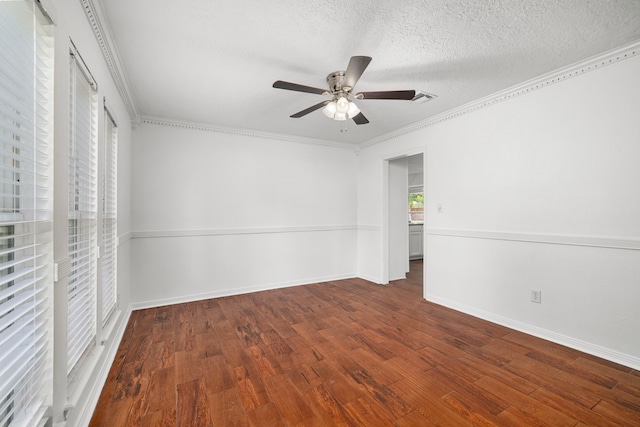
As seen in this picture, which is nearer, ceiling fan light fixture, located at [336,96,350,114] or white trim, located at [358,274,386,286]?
ceiling fan light fixture, located at [336,96,350,114]

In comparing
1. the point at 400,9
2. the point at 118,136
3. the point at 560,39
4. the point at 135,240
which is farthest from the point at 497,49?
the point at 135,240

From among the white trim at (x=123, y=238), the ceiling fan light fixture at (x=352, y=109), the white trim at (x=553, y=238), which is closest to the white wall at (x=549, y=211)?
the white trim at (x=553, y=238)

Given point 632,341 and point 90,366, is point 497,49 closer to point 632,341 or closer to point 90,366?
point 632,341

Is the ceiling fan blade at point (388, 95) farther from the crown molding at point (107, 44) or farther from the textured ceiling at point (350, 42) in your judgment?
the crown molding at point (107, 44)

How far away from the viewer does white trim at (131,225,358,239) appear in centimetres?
355

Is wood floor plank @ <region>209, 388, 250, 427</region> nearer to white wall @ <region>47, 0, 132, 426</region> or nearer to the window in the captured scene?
white wall @ <region>47, 0, 132, 426</region>

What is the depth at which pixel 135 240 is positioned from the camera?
3500 millimetres

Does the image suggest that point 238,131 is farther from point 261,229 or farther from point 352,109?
point 352,109

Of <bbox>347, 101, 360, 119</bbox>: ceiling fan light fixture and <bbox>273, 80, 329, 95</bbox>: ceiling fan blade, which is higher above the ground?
<bbox>273, 80, 329, 95</bbox>: ceiling fan blade

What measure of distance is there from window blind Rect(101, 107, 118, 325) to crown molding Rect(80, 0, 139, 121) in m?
0.36

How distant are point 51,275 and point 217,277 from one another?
2858 mm

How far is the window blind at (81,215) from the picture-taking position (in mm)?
1523

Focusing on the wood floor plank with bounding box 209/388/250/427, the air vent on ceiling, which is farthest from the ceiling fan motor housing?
the wood floor plank with bounding box 209/388/250/427

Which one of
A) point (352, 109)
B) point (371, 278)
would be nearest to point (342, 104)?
point (352, 109)
